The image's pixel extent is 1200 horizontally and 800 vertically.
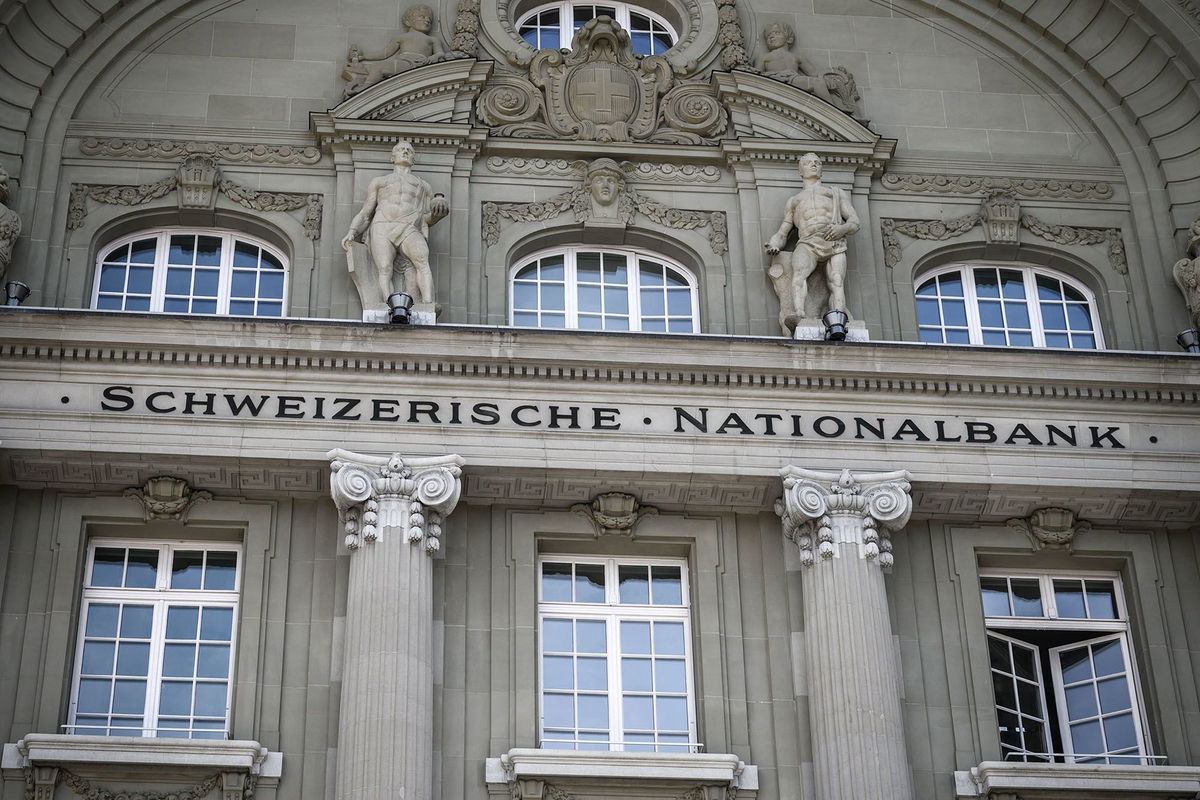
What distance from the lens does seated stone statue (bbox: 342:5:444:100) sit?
27.0m

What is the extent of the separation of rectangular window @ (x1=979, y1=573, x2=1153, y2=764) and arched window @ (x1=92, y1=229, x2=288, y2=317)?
901 centimetres

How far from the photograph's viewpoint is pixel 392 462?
23.1 m

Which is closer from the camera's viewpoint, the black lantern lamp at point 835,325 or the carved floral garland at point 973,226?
the black lantern lamp at point 835,325

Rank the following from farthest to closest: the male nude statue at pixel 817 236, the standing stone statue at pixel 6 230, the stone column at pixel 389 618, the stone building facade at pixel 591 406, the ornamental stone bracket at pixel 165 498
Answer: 1. the male nude statue at pixel 817 236
2. the standing stone statue at pixel 6 230
3. the ornamental stone bracket at pixel 165 498
4. the stone building facade at pixel 591 406
5. the stone column at pixel 389 618

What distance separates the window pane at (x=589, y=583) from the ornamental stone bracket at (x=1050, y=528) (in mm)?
4649

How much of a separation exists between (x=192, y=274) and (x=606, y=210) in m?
4.99

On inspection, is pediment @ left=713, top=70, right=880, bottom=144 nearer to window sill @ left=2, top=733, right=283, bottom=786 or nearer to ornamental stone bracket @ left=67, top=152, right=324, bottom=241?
ornamental stone bracket @ left=67, top=152, right=324, bottom=241

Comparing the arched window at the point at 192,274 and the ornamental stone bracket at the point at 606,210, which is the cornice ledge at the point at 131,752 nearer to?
the arched window at the point at 192,274

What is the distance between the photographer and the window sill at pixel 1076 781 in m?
22.2

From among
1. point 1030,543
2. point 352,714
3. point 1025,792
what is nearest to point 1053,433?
point 1030,543

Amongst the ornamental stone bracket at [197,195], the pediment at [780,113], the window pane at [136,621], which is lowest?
the window pane at [136,621]

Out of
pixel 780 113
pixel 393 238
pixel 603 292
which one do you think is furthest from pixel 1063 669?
pixel 393 238

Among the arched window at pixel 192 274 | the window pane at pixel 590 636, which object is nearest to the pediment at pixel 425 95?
the arched window at pixel 192 274

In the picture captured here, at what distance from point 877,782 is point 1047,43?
37.0ft
